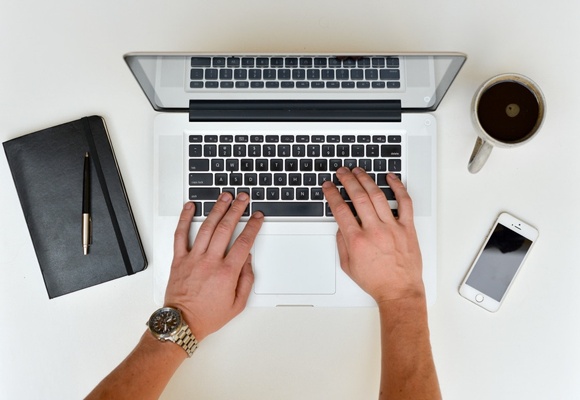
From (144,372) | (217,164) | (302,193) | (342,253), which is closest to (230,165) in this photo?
(217,164)

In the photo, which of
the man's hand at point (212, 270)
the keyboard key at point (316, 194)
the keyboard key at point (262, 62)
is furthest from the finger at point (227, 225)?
the keyboard key at point (262, 62)

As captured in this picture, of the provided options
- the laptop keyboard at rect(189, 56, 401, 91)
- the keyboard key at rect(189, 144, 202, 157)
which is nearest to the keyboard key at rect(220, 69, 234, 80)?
the laptop keyboard at rect(189, 56, 401, 91)

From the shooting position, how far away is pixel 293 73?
776 mm

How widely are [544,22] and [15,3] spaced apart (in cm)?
90

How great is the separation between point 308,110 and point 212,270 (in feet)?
1.00

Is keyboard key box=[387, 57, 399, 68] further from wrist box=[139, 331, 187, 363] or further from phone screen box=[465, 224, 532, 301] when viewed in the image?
wrist box=[139, 331, 187, 363]

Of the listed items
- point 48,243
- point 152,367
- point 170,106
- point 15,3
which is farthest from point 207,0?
point 152,367

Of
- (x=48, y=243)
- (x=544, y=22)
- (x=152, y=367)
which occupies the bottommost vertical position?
(x=152, y=367)

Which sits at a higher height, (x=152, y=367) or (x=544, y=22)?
(x=544, y=22)

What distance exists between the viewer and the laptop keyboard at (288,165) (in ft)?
2.60

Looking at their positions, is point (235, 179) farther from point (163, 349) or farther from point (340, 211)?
point (163, 349)

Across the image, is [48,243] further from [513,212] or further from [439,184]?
[513,212]

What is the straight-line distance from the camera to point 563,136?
0.81 m

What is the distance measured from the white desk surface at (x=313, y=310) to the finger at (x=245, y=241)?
0.35ft
